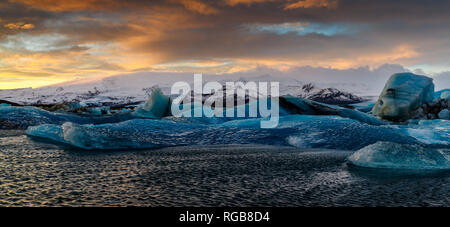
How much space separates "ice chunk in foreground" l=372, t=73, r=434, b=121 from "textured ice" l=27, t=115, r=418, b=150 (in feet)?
37.9

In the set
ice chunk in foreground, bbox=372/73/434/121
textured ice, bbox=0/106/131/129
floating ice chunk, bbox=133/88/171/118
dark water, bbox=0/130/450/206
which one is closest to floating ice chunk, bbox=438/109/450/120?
ice chunk in foreground, bbox=372/73/434/121

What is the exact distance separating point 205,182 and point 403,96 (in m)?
20.5

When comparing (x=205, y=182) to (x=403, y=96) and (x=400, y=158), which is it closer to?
(x=400, y=158)

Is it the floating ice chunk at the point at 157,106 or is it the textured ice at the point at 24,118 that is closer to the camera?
the textured ice at the point at 24,118

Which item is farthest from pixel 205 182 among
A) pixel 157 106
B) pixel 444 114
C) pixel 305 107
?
pixel 444 114

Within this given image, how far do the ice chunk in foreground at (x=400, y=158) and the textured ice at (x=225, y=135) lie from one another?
2960 millimetres

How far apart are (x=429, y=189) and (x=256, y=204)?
2.42 m

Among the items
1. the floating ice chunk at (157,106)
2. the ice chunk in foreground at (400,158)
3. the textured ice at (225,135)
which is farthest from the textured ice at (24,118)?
the ice chunk in foreground at (400,158)

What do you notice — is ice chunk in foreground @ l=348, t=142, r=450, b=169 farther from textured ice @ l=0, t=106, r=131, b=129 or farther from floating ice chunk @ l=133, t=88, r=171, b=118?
floating ice chunk @ l=133, t=88, r=171, b=118

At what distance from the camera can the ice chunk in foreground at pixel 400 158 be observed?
5702 mm

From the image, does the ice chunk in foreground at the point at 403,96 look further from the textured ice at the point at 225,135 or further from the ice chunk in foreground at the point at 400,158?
the ice chunk in foreground at the point at 400,158

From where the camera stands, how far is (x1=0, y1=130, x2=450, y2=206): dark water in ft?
11.8

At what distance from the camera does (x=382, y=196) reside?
388 centimetres
